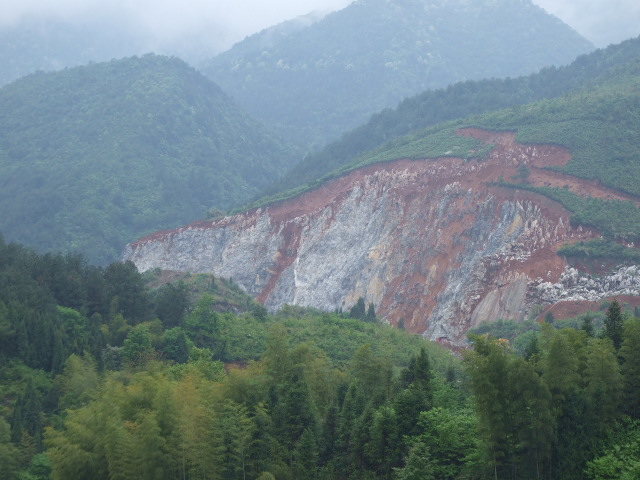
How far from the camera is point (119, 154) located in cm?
10831

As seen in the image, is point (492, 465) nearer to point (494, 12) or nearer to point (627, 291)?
point (627, 291)

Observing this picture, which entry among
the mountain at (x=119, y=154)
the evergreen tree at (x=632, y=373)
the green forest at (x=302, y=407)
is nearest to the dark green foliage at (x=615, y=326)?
the green forest at (x=302, y=407)

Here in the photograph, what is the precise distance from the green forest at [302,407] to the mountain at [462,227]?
609 inches

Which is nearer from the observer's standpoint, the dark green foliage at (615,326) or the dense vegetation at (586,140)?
the dark green foliage at (615,326)

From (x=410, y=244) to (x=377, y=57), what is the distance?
3799 inches

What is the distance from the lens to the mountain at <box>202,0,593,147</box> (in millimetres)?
152625

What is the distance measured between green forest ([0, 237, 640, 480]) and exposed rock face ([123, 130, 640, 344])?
613 inches

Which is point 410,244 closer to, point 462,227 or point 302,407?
point 462,227

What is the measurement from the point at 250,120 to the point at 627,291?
8764cm

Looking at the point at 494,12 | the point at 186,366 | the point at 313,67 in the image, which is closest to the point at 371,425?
the point at 186,366

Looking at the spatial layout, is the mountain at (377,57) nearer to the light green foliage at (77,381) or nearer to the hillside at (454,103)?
the hillside at (454,103)

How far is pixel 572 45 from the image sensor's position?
162375mm

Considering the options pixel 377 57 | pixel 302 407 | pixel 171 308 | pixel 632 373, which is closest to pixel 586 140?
pixel 171 308

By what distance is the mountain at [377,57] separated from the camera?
152625 millimetres
